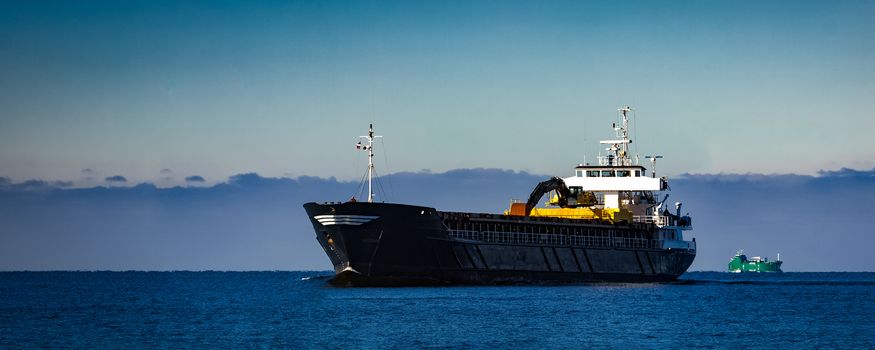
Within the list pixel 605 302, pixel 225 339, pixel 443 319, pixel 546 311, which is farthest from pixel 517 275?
pixel 225 339

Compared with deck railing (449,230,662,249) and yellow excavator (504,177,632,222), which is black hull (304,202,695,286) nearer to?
deck railing (449,230,662,249)

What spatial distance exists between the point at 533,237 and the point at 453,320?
30401 mm

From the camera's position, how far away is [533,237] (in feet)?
298

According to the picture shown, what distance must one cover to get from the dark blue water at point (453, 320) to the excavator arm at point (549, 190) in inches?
422

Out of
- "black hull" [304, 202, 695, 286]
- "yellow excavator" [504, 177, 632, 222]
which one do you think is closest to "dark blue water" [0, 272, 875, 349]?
"black hull" [304, 202, 695, 286]

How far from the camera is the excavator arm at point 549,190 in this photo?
→ 9944cm

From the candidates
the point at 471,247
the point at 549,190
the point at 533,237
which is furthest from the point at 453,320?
the point at 549,190

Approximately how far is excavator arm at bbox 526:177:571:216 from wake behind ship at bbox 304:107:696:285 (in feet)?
0.26

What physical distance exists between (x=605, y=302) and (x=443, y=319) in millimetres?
16738

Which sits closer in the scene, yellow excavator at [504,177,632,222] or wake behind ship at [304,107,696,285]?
wake behind ship at [304,107,696,285]

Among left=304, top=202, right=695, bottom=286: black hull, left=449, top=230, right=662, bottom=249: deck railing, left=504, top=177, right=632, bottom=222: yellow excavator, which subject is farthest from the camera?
left=504, top=177, right=632, bottom=222: yellow excavator

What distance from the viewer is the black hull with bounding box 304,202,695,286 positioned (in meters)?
78.8

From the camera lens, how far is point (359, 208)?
77812 mm

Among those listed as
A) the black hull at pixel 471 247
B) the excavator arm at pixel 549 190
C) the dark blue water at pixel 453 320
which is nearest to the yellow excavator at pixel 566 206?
the excavator arm at pixel 549 190
